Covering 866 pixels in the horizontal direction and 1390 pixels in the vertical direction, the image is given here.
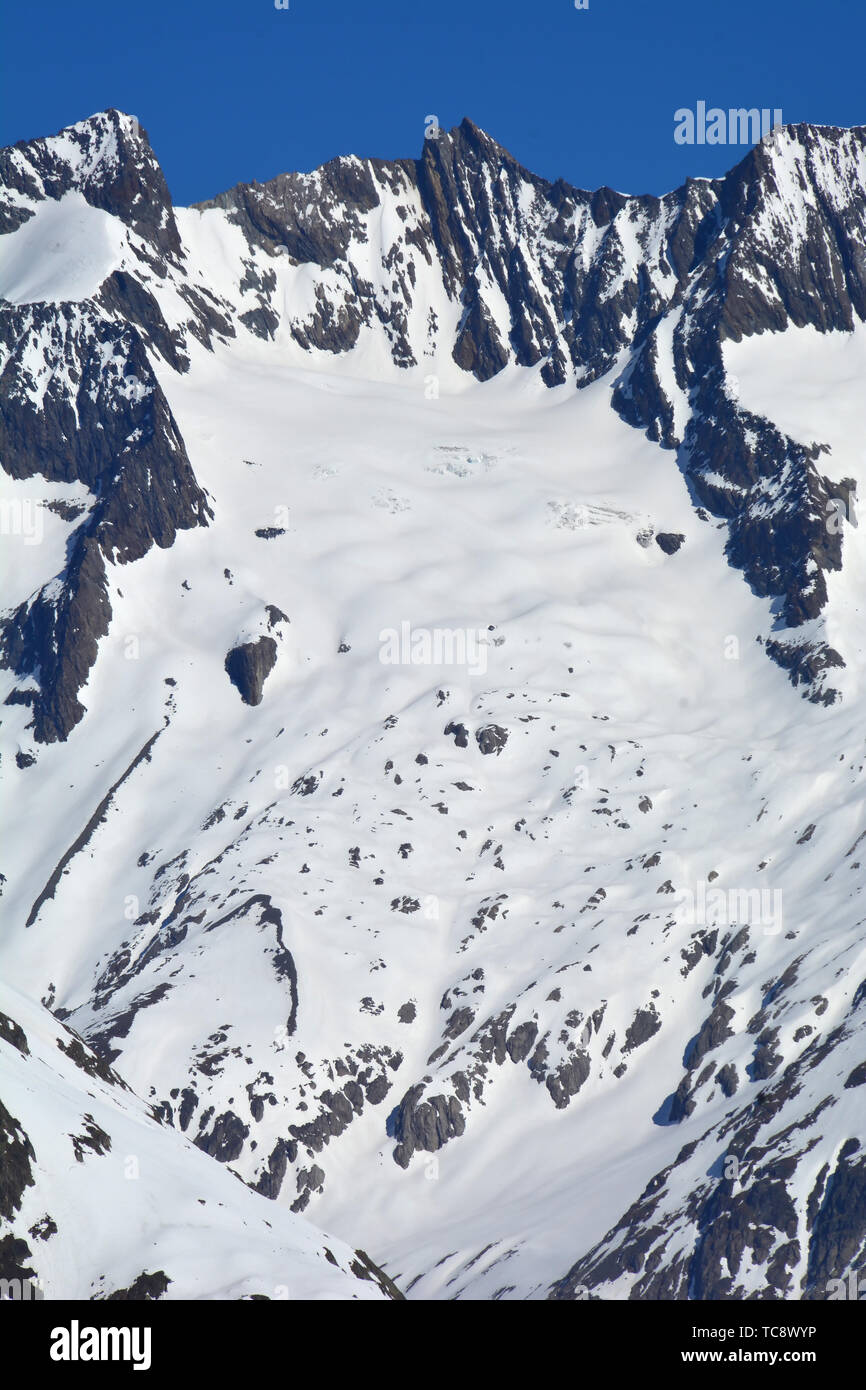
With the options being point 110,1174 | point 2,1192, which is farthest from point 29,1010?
point 2,1192

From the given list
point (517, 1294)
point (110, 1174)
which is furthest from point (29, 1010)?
point (517, 1294)

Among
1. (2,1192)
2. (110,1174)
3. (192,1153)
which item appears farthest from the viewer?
(192,1153)

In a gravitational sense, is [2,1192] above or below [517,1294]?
below

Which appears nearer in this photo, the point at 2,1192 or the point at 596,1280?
the point at 2,1192
